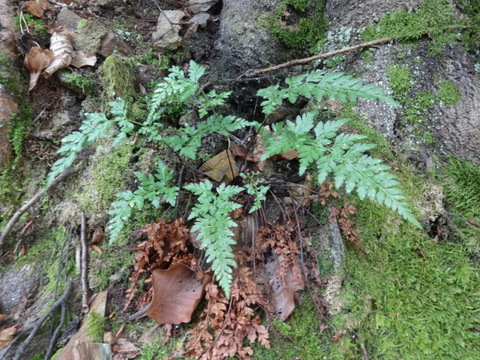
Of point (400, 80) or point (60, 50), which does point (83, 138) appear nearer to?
point (60, 50)

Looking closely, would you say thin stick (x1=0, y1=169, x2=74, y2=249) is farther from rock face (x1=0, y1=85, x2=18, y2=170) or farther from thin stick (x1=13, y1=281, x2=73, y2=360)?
thin stick (x1=13, y1=281, x2=73, y2=360)

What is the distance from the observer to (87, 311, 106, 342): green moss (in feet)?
7.41

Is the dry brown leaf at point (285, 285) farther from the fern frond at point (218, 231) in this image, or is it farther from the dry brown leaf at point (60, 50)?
the dry brown leaf at point (60, 50)

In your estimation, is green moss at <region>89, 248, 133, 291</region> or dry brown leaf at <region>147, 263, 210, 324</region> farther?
green moss at <region>89, 248, 133, 291</region>

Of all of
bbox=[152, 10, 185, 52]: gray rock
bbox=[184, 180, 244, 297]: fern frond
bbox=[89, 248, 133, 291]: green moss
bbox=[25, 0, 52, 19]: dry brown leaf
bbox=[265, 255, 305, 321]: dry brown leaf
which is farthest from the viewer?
bbox=[152, 10, 185, 52]: gray rock

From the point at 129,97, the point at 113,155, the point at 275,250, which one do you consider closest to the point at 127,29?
the point at 129,97

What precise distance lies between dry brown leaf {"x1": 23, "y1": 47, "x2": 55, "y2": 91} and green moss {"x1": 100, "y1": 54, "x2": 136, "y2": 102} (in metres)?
0.50

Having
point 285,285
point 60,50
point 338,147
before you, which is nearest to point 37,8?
point 60,50

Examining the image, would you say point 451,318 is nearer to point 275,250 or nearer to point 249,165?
point 275,250

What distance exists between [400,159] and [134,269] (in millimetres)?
2450

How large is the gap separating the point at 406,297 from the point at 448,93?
1.87 m

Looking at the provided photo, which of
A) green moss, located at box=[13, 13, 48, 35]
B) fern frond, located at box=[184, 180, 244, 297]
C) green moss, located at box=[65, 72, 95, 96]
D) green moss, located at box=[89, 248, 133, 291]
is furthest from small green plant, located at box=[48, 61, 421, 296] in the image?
green moss, located at box=[13, 13, 48, 35]

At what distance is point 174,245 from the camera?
2486 millimetres

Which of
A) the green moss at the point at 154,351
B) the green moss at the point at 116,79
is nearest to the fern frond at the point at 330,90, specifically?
the green moss at the point at 116,79
